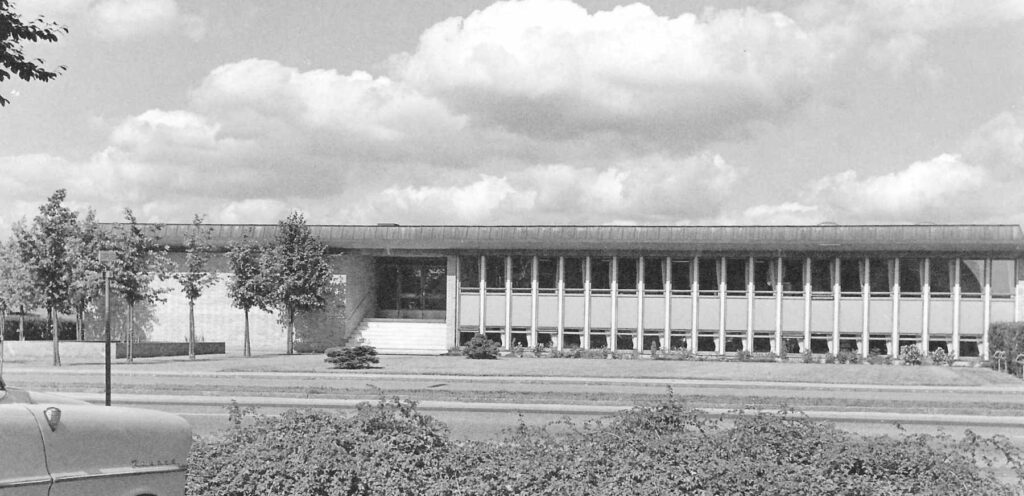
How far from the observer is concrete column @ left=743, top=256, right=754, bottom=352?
45.1 metres

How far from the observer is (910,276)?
44438 mm

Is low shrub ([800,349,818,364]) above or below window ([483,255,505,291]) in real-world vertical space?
A: below

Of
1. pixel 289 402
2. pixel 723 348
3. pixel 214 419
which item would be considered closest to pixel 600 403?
pixel 289 402

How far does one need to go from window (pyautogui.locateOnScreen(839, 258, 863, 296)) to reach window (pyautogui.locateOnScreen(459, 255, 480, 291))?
675 inches

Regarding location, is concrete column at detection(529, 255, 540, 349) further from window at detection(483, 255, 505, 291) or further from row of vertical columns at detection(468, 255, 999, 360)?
window at detection(483, 255, 505, 291)

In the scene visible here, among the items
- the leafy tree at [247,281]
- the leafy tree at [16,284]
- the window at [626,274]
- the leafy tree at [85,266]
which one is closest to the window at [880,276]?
the window at [626,274]

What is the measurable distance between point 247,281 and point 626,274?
1767cm

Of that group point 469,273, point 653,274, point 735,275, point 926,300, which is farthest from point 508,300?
Result: point 926,300

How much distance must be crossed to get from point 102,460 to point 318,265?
4094cm

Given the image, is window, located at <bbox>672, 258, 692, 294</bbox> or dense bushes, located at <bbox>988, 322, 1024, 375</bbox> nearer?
dense bushes, located at <bbox>988, 322, 1024, 375</bbox>

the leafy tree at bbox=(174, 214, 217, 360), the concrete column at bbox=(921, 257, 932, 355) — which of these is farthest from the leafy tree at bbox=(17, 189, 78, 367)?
the concrete column at bbox=(921, 257, 932, 355)

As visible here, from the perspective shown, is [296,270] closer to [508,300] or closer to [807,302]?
[508,300]

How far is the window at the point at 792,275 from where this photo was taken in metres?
45.1

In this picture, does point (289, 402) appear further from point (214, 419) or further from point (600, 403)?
point (600, 403)
